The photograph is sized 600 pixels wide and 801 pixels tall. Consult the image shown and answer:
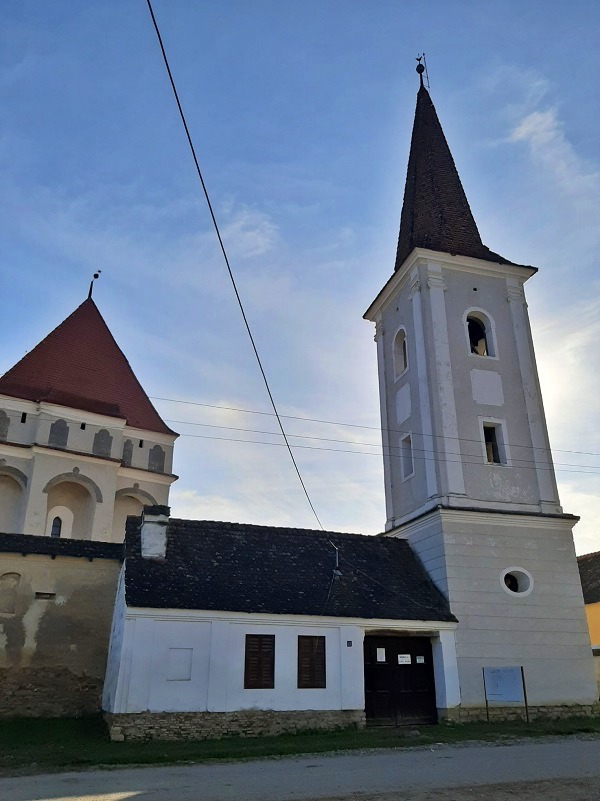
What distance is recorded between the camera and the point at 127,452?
1244 inches

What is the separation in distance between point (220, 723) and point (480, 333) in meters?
15.6

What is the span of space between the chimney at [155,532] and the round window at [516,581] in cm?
961

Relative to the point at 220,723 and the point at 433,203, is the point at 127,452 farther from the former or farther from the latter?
the point at 220,723

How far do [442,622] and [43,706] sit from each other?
1041 cm

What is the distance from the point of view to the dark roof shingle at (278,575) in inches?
605

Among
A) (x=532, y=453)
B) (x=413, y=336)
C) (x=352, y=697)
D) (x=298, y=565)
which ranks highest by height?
(x=413, y=336)

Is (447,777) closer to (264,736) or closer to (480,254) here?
(264,736)

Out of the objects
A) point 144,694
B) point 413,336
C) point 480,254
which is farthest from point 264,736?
point 480,254

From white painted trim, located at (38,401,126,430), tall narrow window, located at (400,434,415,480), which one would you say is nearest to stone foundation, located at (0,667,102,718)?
tall narrow window, located at (400,434,415,480)

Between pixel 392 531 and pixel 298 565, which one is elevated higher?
pixel 392 531

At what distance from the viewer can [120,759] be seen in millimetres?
10875

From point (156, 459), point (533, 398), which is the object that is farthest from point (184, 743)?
point (156, 459)

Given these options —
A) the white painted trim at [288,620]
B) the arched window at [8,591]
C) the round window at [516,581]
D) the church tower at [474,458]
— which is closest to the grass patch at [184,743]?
the church tower at [474,458]

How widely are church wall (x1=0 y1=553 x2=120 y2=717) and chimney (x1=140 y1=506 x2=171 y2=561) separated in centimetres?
220
